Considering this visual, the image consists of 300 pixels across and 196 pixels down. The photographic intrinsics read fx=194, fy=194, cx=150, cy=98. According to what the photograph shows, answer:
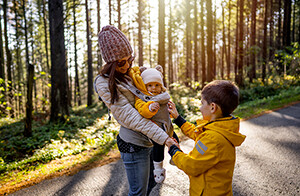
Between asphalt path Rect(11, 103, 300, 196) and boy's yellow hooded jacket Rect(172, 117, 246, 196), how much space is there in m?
1.71

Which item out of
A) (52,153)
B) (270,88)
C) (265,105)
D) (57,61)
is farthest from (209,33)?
(52,153)

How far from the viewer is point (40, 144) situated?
292 inches

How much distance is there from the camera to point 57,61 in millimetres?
9398

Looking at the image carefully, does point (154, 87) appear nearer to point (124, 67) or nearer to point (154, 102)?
point (154, 102)

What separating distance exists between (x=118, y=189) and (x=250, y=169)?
9.11ft

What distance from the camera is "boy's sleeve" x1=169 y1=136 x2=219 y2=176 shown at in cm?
176

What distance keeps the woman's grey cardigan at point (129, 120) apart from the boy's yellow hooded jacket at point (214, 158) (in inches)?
11.9

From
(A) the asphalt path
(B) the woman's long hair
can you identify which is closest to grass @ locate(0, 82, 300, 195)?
(A) the asphalt path

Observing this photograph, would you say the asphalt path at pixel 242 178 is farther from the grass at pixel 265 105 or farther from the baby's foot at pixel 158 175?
the grass at pixel 265 105

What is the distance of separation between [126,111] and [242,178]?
3.13 metres

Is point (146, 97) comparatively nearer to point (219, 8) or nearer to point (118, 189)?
point (118, 189)

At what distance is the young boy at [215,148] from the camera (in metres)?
1.78

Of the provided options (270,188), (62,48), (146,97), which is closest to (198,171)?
(146,97)

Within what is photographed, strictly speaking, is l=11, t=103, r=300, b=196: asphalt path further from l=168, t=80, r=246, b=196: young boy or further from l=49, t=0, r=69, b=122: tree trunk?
l=49, t=0, r=69, b=122: tree trunk
